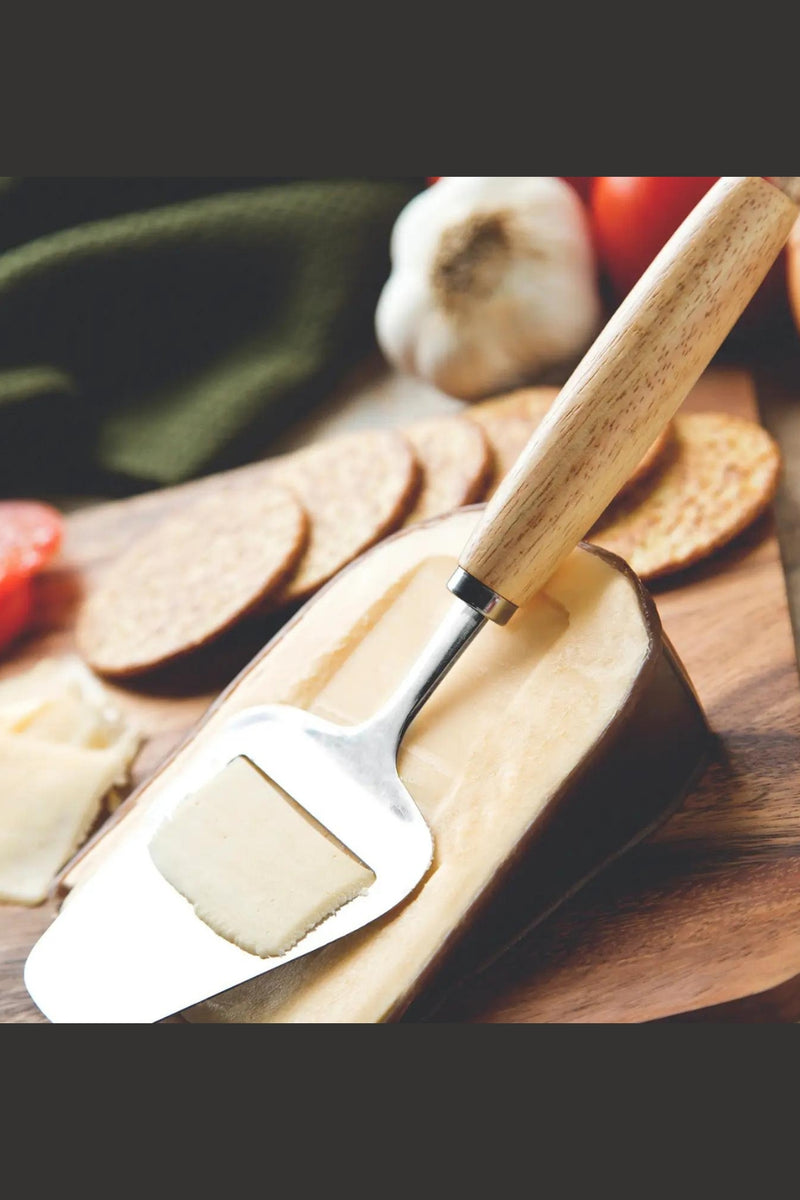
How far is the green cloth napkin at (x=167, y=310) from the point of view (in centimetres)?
289

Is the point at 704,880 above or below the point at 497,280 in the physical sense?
below

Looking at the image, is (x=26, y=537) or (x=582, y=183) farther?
(x=582, y=183)

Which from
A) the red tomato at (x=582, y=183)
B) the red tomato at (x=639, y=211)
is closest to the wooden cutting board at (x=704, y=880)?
the red tomato at (x=639, y=211)

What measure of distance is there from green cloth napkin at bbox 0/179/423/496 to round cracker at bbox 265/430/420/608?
42 cm

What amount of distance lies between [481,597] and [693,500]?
0.76 meters

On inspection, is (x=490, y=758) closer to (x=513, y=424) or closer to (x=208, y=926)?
(x=208, y=926)

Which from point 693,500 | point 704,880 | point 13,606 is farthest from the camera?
point 13,606

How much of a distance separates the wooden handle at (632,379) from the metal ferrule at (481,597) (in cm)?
1

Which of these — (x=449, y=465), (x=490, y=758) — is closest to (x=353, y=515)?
(x=449, y=465)

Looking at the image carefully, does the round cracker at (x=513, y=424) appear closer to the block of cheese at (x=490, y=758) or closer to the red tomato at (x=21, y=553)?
the block of cheese at (x=490, y=758)

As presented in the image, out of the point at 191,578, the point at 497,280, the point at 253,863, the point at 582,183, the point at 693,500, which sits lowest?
the point at 191,578

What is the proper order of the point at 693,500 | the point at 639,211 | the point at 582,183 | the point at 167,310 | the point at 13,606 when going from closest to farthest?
the point at 693,500 < the point at 13,606 < the point at 639,211 < the point at 582,183 < the point at 167,310

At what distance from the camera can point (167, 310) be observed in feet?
9.88

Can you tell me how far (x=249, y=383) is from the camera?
9.50 ft
